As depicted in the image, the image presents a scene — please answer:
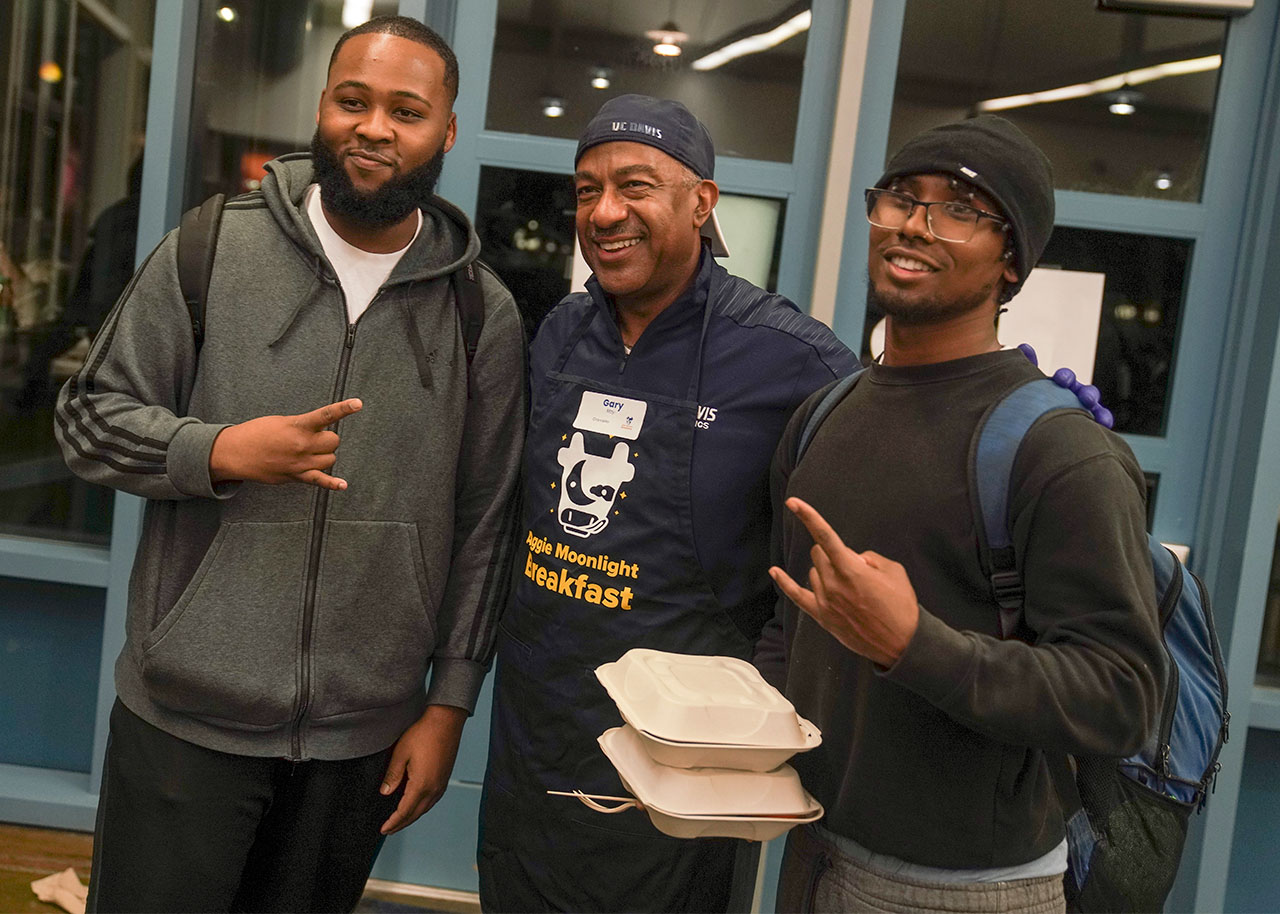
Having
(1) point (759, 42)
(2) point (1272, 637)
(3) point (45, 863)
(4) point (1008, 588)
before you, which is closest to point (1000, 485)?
(4) point (1008, 588)

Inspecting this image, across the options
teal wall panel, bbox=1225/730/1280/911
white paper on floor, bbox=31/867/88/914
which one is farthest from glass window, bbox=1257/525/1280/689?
white paper on floor, bbox=31/867/88/914

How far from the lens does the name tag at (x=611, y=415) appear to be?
2191 millimetres

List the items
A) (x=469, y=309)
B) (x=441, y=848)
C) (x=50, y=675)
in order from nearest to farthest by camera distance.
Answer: (x=469, y=309) < (x=441, y=848) < (x=50, y=675)

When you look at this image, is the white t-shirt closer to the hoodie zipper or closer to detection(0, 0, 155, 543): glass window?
the hoodie zipper

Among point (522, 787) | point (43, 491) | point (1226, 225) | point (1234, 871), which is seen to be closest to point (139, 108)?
point (43, 491)

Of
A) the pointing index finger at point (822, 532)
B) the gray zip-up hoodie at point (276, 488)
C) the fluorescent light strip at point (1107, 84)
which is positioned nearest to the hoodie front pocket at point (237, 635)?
the gray zip-up hoodie at point (276, 488)

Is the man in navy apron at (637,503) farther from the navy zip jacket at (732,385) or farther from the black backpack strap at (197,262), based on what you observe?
the black backpack strap at (197,262)

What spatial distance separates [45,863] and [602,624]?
2.26 metres

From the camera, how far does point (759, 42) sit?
3.42 meters

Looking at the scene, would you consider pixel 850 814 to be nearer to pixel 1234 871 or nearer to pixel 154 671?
pixel 154 671

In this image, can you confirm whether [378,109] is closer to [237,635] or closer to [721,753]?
[237,635]

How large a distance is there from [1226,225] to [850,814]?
2517 millimetres

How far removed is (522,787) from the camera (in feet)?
7.43

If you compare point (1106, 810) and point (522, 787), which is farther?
point (522, 787)
